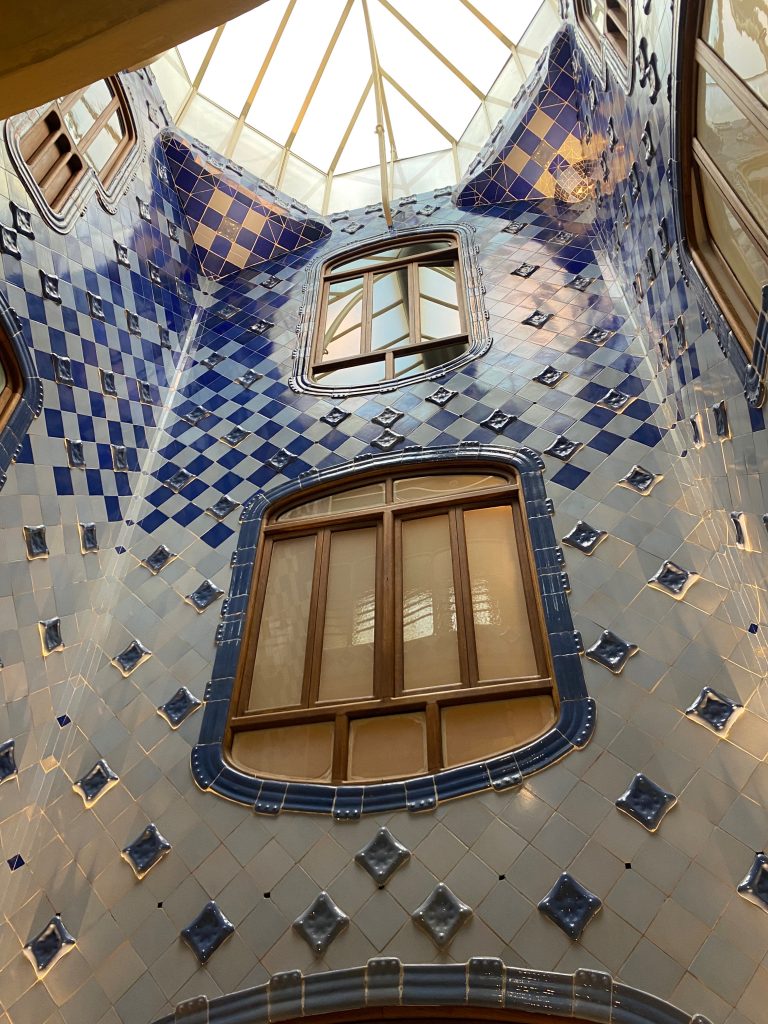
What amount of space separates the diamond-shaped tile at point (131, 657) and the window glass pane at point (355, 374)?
3.21 m

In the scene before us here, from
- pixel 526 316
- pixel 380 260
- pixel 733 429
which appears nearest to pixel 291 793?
pixel 733 429

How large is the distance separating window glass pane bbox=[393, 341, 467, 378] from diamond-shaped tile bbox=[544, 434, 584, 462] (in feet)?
5.87

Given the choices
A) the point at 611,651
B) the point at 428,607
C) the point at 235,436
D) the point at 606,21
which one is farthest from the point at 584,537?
the point at 606,21

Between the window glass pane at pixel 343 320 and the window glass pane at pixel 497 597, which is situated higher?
the window glass pane at pixel 343 320

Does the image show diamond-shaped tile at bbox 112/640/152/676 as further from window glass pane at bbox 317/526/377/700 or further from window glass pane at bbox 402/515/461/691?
window glass pane at bbox 402/515/461/691

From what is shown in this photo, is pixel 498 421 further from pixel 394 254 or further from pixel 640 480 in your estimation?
pixel 394 254

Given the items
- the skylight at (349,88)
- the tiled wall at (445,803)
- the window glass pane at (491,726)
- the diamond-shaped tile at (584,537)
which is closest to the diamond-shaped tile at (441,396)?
the tiled wall at (445,803)

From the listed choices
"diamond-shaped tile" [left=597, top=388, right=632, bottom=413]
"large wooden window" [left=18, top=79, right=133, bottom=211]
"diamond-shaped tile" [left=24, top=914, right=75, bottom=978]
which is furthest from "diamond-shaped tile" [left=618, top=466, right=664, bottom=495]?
"large wooden window" [left=18, top=79, right=133, bottom=211]

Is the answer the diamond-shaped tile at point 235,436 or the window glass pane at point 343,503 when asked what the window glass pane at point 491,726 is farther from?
the diamond-shaped tile at point 235,436

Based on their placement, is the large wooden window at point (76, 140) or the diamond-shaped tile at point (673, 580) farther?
the large wooden window at point (76, 140)

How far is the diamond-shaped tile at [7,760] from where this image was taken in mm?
4125

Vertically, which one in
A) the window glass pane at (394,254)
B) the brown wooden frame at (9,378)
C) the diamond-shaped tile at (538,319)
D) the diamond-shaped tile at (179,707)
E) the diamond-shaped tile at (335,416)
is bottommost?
the diamond-shaped tile at (179,707)

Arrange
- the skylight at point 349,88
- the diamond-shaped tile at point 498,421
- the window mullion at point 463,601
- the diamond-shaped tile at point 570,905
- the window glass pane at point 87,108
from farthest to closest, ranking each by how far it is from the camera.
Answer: the skylight at point 349,88, the window glass pane at point 87,108, the diamond-shaped tile at point 498,421, the window mullion at point 463,601, the diamond-shaped tile at point 570,905

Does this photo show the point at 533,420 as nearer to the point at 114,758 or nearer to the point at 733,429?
the point at 733,429
